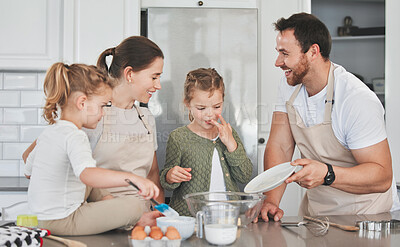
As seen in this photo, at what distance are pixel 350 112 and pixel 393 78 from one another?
3.95ft

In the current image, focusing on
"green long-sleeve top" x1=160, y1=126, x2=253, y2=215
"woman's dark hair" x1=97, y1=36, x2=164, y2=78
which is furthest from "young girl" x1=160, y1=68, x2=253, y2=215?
"woman's dark hair" x1=97, y1=36, x2=164, y2=78

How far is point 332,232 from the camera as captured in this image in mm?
1231

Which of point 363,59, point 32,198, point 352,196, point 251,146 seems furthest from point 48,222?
point 363,59

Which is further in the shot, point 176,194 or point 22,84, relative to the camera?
point 22,84

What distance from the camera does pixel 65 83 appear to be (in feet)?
3.96

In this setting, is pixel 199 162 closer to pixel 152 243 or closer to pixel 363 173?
pixel 363 173

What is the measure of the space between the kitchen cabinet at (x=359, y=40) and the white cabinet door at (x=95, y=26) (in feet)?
5.34

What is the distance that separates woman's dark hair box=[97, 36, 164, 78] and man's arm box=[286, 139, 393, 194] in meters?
0.71

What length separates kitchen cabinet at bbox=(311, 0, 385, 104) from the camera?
3219 millimetres

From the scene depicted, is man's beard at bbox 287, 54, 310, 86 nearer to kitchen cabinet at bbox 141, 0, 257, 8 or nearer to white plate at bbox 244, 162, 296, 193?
white plate at bbox 244, 162, 296, 193

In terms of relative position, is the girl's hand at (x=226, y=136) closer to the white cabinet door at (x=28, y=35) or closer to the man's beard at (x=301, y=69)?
the man's beard at (x=301, y=69)

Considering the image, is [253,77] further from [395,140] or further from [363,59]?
[363,59]

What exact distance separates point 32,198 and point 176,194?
0.81 metres

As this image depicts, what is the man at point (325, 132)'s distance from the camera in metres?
1.50
